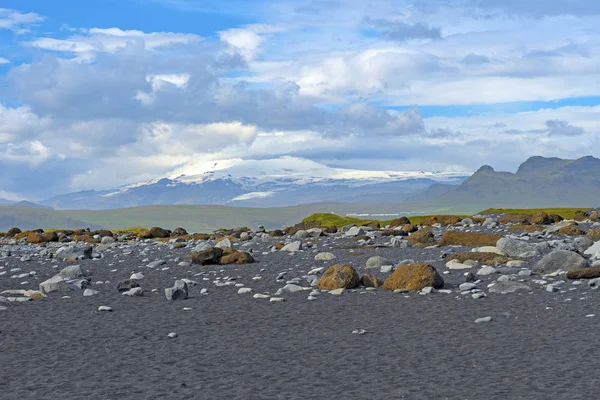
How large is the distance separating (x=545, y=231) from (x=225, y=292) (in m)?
22.6

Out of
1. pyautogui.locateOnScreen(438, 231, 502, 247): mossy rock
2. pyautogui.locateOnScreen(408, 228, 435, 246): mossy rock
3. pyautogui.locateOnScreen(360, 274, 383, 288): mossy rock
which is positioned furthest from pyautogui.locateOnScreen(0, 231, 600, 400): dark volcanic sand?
pyautogui.locateOnScreen(408, 228, 435, 246): mossy rock

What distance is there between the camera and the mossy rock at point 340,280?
Answer: 65.9 ft

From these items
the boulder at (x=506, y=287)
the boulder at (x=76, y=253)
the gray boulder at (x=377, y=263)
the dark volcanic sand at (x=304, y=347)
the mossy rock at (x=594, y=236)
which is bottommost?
the dark volcanic sand at (x=304, y=347)

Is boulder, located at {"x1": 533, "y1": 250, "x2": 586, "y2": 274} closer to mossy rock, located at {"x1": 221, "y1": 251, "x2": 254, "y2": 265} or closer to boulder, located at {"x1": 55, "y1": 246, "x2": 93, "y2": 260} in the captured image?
mossy rock, located at {"x1": 221, "y1": 251, "x2": 254, "y2": 265}

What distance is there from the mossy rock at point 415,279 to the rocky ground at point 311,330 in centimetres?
4

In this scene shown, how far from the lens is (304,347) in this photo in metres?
13.6

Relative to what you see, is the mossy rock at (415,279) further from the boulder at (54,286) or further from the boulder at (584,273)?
the boulder at (54,286)

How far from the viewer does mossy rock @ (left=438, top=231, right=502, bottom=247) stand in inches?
1236

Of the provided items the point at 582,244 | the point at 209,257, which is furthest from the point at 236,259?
the point at 582,244

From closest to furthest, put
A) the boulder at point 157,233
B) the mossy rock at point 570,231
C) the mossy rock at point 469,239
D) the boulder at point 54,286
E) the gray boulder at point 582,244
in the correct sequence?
the boulder at point 54,286 → the gray boulder at point 582,244 → the mossy rock at point 469,239 → the mossy rock at point 570,231 → the boulder at point 157,233

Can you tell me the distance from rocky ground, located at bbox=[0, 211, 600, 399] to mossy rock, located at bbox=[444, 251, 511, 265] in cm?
7

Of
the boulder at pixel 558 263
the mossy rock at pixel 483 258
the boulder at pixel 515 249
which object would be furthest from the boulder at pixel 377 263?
the boulder at pixel 558 263

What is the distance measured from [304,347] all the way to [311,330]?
1.57 metres


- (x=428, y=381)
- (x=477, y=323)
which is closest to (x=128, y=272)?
(x=477, y=323)
